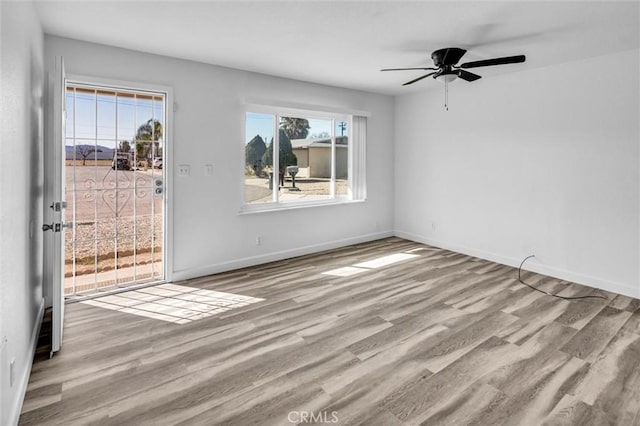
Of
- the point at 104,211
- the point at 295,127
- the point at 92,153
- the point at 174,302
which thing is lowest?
the point at 174,302

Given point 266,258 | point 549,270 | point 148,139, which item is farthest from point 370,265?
point 148,139

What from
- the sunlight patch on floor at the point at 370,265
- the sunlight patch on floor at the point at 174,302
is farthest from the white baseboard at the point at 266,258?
the sunlight patch on floor at the point at 370,265

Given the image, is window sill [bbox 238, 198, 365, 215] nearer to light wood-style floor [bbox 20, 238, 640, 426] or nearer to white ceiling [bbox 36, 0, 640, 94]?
light wood-style floor [bbox 20, 238, 640, 426]

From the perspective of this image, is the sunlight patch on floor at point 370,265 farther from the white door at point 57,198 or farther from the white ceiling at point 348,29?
the white door at point 57,198

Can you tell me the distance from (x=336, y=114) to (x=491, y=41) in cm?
251

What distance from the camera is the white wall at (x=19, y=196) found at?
1.66 metres

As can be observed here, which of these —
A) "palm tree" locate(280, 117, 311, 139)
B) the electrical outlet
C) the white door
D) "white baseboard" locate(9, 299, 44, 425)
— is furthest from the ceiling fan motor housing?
"white baseboard" locate(9, 299, 44, 425)

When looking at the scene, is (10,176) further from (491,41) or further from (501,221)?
(501,221)

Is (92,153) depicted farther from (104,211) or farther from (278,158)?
(278,158)

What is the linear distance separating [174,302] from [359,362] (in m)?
1.97

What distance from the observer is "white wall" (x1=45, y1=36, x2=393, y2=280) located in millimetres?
3600

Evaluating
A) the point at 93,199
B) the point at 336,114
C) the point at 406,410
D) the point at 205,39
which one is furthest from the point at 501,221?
the point at 93,199

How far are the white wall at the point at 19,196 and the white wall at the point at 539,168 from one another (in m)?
4.71

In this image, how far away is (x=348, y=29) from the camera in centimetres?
304
